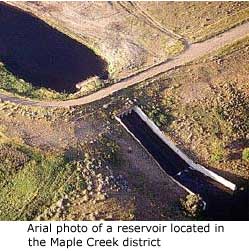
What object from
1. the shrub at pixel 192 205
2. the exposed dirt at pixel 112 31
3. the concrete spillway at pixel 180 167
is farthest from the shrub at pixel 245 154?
the exposed dirt at pixel 112 31

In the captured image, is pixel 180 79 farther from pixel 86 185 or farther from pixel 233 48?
pixel 86 185

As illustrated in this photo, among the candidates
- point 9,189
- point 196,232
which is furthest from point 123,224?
point 9,189

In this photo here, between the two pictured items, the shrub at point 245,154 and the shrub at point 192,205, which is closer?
the shrub at point 192,205

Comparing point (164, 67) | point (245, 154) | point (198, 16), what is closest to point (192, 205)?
point (245, 154)

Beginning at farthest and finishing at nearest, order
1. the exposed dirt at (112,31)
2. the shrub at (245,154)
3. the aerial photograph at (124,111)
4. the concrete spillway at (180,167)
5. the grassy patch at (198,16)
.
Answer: the exposed dirt at (112,31)
the grassy patch at (198,16)
the shrub at (245,154)
the concrete spillway at (180,167)
the aerial photograph at (124,111)

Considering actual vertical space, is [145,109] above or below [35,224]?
above

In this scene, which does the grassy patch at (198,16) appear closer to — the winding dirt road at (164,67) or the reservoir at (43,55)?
the winding dirt road at (164,67)
